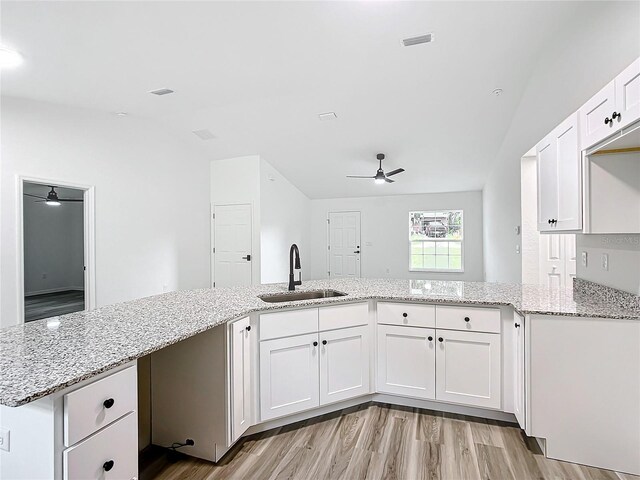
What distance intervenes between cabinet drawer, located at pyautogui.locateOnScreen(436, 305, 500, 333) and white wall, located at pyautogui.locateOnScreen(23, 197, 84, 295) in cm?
923

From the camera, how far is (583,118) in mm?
1911

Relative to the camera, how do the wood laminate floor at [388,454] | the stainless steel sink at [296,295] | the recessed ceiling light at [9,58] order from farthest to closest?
the recessed ceiling light at [9,58] → the stainless steel sink at [296,295] → the wood laminate floor at [388,454]

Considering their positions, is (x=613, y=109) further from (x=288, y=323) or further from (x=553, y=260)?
(x=553, y=260)

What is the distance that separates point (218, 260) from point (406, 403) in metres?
4.64

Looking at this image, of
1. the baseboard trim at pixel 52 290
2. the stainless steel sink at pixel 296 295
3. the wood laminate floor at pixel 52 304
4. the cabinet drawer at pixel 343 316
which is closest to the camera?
the cabinet drawer at pixel 343 316

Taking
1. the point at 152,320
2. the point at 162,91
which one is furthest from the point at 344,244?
the point at 152,320

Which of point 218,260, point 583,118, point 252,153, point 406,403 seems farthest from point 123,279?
point 583,118

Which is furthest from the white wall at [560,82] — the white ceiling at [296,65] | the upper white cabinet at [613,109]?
the upper white cabinet at [613,109]

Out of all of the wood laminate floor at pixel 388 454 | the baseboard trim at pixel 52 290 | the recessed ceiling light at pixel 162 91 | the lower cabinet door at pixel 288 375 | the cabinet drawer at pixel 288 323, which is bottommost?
the wood laminate floor at pixel 388 454

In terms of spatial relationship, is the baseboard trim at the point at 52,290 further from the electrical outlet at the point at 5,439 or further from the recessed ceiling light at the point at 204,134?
the electrical outlet at the point at 5,439

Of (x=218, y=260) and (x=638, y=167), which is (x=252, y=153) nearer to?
(x=218, y=260)

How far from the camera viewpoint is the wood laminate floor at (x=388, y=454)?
184 centimetres

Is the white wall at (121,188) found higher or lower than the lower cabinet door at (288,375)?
higher

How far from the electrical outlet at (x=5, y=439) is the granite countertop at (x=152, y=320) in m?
0.17
